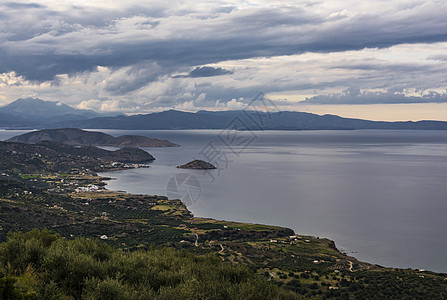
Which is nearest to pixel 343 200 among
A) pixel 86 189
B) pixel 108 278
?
pixel 86 189

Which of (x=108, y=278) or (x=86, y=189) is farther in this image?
(x=86, y=189)

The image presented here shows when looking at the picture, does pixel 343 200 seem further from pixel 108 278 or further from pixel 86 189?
pixel 108 278

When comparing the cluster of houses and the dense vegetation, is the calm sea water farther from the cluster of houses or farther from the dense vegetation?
the dense vegetation

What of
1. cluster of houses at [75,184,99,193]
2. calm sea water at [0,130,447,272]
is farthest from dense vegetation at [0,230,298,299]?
cluster of houses at [75,184,99,193]

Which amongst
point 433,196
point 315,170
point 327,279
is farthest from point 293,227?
point 315,170

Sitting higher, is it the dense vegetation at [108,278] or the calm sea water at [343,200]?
the dense vegetation at [108,278]

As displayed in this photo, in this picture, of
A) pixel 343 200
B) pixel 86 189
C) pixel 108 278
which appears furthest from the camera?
pixel 86 189

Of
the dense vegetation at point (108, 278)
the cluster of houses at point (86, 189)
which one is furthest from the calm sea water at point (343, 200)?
the dense vegetation at point (108, 278)

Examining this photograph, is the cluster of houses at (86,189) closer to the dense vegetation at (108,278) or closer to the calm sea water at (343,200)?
the calm sea water at (343,200)

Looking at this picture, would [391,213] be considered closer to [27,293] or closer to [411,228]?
[411,228]
